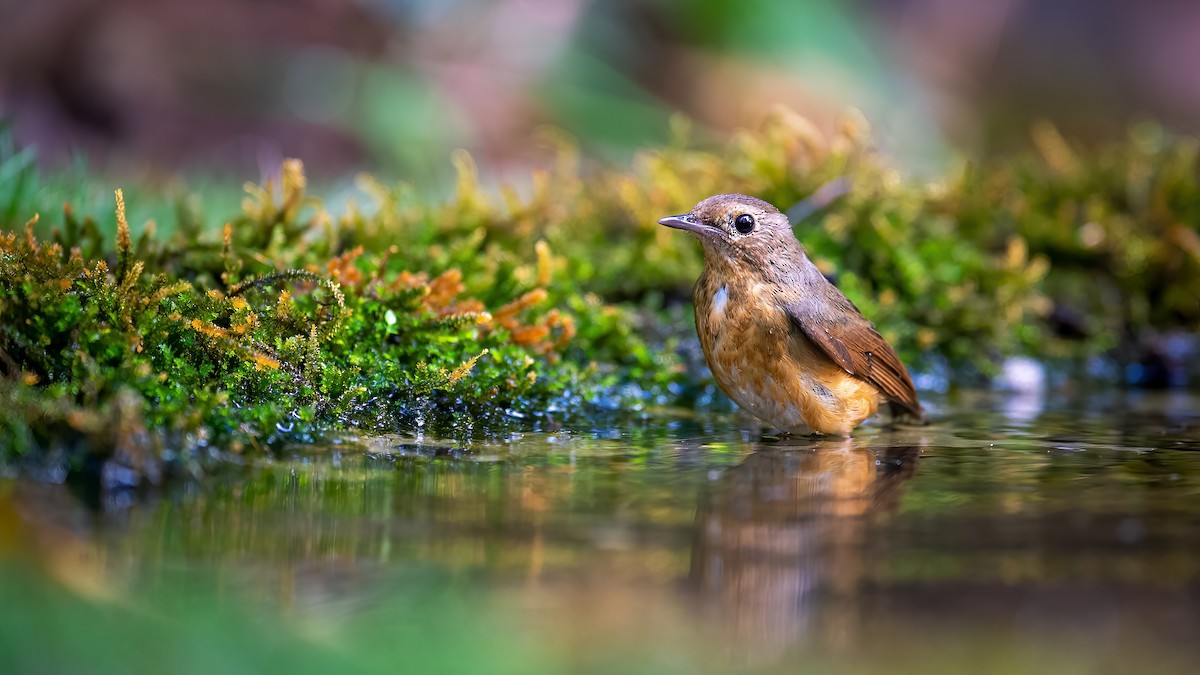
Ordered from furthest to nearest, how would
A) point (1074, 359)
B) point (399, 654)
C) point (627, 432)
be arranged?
1. point (1074, 359)
2. point (627, 432)
3. point (399, 654)

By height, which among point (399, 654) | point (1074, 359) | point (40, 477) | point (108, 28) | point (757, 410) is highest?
point (108, 28)

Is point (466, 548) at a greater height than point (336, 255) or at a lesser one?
lesser

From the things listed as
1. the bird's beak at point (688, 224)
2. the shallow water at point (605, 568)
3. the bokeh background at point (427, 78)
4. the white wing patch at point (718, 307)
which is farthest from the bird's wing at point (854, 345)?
the bokeh background at point (427, 78)

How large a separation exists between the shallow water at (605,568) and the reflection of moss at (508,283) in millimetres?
452

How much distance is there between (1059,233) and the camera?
6844mm

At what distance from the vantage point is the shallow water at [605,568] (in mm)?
2012

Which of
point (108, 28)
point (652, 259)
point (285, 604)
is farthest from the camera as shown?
point (108, 28)

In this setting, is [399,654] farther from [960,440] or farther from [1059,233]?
[1059,233]

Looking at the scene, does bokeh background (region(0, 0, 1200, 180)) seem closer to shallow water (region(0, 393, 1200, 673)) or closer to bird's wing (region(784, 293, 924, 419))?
bird's wing (region(784, 293, 924, 419))

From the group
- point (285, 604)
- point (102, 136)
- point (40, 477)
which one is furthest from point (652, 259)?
point (102, 136)

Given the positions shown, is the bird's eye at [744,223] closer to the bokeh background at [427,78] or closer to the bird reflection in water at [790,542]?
the bird reflection in water at [790,542]

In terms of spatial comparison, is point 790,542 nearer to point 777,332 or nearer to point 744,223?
point 777,332

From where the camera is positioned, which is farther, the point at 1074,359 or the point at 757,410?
the point at 1074,359

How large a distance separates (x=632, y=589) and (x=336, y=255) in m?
3.29
